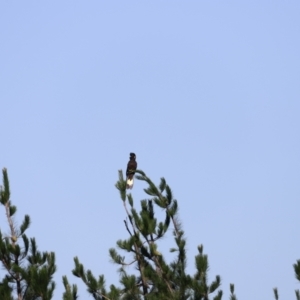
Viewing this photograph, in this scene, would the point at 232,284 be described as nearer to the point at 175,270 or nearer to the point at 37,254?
the point at 175,270

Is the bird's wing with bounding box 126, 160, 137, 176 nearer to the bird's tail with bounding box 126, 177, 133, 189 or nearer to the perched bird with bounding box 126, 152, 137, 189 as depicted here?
the perched bird with bounding box 126, 152, 137, 189

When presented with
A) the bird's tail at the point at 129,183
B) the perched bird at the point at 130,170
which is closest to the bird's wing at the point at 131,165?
the perched bird at the point at 130,170

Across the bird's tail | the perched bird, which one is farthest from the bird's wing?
the bird's tail

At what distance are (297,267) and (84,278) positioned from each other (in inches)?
170

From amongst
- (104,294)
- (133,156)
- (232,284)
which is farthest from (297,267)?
(133,156)

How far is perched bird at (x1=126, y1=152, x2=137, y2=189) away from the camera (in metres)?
23.6

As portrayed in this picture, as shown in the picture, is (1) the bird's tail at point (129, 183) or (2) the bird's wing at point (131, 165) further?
(2) the bird's wing at point (131, 165)

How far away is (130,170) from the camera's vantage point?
24438 millimetres

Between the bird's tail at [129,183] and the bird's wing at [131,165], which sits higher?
the bird's wing at [131,165]

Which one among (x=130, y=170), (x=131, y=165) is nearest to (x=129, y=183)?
(x=130, y=170)

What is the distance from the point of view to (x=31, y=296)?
23.1 metres

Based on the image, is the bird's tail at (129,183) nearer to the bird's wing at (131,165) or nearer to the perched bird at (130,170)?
the perched bird at (130,170)

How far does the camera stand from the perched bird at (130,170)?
77.5 ft

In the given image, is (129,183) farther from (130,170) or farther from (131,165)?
(131,165)
